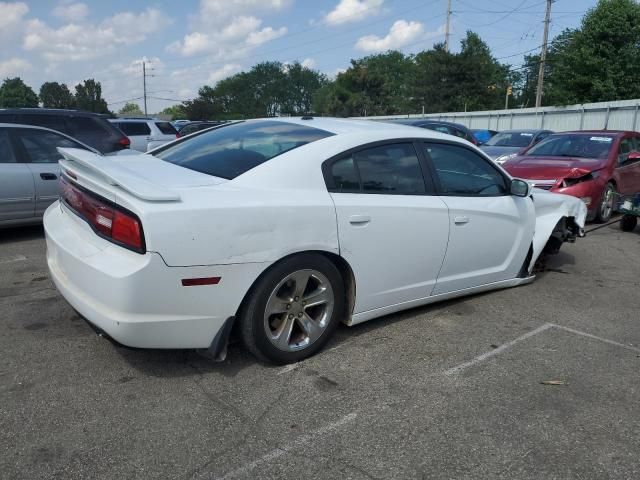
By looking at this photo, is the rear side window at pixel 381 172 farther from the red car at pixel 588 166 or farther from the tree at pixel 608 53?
the tree at pixel 608 53

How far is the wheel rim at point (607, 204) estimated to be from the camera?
345 inches

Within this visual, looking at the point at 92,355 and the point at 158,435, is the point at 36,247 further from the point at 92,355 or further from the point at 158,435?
the point at 158,435

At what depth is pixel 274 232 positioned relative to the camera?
3.17m

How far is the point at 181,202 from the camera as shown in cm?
294

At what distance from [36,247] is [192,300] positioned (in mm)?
A: 4408

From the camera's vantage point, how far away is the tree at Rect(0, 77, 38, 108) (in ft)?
314

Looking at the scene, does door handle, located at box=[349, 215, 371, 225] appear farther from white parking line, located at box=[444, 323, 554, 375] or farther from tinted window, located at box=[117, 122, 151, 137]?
tinted window, located at box=[117, 122, 151, 137]

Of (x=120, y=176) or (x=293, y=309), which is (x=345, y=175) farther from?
(x=120, y=176)

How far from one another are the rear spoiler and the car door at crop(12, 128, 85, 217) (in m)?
3.49

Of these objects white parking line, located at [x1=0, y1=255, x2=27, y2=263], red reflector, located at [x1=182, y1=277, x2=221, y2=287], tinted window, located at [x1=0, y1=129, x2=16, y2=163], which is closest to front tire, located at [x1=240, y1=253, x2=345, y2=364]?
red reflector, located at [x1=182, y1=277, x2=221, y2=287]

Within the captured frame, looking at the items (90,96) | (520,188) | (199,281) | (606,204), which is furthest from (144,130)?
(90,96)

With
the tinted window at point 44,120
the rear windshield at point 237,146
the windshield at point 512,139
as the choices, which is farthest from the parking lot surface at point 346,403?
the windshield at point 512,139

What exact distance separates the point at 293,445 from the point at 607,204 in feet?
26.3

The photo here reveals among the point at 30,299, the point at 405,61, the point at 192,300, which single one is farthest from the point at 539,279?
the point at 405,61
